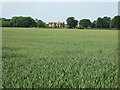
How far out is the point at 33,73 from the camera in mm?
7816

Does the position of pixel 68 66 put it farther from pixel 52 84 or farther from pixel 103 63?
pixel 52 84

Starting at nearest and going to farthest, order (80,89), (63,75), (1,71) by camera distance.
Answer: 1. (80,89)
2. (63,75)
3. (1,71)

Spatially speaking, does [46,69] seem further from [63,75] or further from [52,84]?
[52,84]

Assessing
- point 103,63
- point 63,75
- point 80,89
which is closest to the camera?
point 80,89

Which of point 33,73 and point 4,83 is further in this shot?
point 33,73


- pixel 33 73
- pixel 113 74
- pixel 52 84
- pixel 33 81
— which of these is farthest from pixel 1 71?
pixel 113 74

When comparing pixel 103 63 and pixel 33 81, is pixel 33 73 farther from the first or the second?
pixel 103 63

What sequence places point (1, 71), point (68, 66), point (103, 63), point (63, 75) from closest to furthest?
point (63, 75) → point (1, 71) → point (68, 66) → point (103, 63)

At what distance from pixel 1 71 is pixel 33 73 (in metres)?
1.10

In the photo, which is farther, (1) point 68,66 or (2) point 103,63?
(2) point 103,63

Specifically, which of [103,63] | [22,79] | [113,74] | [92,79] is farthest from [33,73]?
[103,63]

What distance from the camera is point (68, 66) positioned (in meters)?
8.94

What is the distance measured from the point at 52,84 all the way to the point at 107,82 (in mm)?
1505

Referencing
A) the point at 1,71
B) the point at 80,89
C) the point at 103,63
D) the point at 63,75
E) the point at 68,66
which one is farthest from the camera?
the point at 103,63
